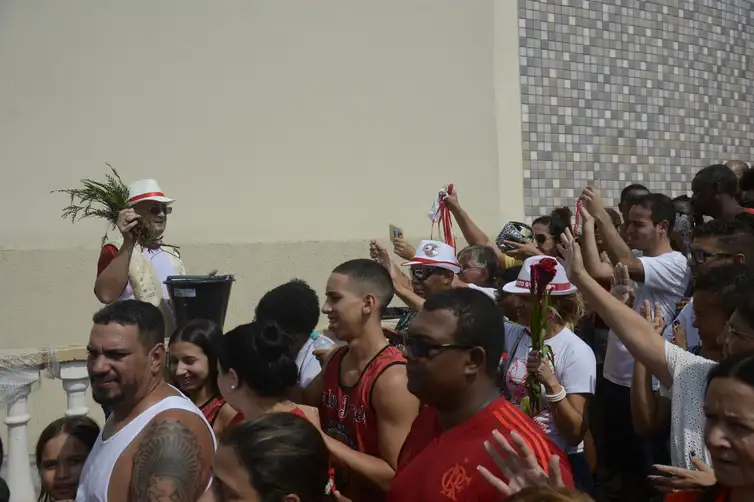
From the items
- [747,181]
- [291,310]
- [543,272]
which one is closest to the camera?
[543,272]

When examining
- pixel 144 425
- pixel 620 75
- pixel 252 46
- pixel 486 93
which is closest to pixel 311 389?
pixel 144 425

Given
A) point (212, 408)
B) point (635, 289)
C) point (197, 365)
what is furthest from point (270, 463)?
point (635, 289)

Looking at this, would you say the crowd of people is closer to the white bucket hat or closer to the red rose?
the red rose

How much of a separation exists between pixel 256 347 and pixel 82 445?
0.95 meters

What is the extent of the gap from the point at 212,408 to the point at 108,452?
1.10 meters

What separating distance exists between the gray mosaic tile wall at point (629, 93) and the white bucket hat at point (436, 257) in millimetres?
3829

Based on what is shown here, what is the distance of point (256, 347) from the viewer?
131 inches

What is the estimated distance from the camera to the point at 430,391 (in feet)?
8.96

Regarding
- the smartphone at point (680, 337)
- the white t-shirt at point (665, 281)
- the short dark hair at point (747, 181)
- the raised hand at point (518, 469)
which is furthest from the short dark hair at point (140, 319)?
the short dark hair at point (747, 181)

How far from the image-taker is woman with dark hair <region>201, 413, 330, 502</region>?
7.72 feet

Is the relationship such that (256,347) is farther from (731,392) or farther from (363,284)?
(731,392)

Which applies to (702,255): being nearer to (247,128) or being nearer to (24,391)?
(24,391)

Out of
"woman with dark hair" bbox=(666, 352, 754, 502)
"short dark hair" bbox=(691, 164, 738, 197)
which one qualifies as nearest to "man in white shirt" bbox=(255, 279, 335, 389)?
"woman with dark hair" bbox=(666, 352, 754, 502)

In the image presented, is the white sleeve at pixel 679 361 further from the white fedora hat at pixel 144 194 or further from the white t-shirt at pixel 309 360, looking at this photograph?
the white fedora hat at pixel 144 194
